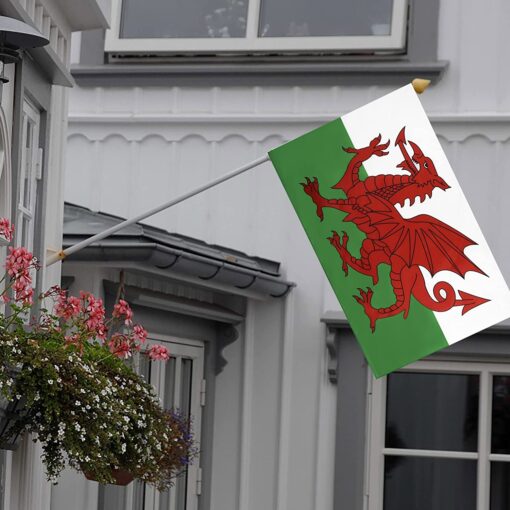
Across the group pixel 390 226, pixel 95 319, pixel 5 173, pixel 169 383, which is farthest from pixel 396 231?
pixel 169 383

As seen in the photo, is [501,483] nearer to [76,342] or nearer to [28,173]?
A: [28,173]

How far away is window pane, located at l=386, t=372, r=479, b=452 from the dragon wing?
2.97 meters

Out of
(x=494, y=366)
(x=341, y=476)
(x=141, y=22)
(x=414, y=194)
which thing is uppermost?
(x=141, y=22)

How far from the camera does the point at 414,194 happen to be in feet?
20.9

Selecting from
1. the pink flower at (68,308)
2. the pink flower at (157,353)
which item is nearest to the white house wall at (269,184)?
the pink flower at (157,353)

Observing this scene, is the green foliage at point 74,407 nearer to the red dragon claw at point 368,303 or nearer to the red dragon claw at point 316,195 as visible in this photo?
the red dragon claw at point 368,303

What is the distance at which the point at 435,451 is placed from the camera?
30.1 feet

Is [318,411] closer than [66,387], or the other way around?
[66,387]

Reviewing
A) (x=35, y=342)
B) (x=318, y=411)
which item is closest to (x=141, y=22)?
(x=318, y=411)

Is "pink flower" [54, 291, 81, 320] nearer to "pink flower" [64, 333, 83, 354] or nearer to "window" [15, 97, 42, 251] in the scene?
"pink flower" [64, 333, 83, 354]

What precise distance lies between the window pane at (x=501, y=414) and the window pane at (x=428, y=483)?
8.0 inches

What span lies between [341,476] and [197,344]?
1202mm

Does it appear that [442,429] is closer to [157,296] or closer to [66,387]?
[157,296]

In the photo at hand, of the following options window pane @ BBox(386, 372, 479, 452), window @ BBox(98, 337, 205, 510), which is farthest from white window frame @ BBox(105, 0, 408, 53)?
window pane @ BBox(386, 372, 479, 452)
